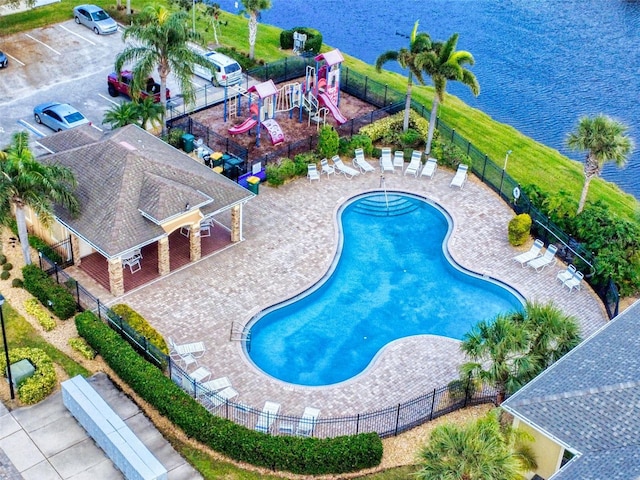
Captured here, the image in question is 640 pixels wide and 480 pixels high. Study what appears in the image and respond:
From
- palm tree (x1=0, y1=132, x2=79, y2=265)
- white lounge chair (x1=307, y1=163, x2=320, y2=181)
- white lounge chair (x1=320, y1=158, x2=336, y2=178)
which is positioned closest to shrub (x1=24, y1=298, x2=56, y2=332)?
palm tree (x1=0, y1=132, x2=79, y2=265)

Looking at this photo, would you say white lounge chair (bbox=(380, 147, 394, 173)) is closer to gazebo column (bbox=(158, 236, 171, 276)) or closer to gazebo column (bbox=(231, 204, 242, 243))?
gazebo column (bbox=(231, 204, 242, 243))

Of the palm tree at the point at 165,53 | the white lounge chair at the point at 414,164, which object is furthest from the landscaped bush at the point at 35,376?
the white lounge chair at the point at 414,164

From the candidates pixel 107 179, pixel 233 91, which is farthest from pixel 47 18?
pixel 107 179

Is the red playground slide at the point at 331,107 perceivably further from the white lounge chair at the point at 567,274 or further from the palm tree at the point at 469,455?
the palm tree at the point at 469,455

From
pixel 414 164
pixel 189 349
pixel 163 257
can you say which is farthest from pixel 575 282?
pixel 163 257

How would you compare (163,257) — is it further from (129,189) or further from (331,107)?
(331,107)

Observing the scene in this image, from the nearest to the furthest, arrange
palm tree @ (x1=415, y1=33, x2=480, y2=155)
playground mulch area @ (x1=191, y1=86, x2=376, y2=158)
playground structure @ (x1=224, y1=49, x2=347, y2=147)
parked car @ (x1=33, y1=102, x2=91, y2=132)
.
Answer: palm tree @ (x1=415, y1=33, x2=480, y2=155) < playground structure @ (x1=224, y1=49, x2=347, y2=147) < parked car @ (x1=33, y1=102, x2=91, y2=132) < playground mulch area @ (x1=191, y1=86, x2=376, y2=158)

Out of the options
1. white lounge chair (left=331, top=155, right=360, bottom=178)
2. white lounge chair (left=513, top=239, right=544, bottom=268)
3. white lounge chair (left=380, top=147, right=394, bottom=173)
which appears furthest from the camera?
white lounge chair (left=380, top=147, right=394, bottom=173)
